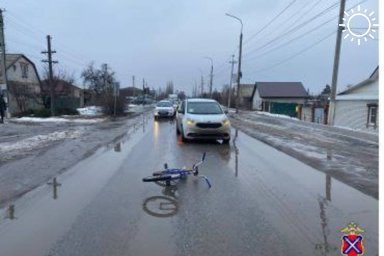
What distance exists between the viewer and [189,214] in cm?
654

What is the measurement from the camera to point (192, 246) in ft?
16.9

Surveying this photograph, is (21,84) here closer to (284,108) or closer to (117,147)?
(284,108)

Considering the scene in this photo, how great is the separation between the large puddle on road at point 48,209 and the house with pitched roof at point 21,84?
85.1 ft

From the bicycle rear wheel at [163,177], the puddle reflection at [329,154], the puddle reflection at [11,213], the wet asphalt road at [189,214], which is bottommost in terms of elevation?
the puddle reflection at [329,154]

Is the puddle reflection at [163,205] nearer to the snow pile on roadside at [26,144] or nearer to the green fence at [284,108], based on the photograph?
the snow pile on roadside at [26,144]

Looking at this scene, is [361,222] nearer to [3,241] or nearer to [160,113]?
[3,241]

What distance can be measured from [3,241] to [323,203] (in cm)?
476

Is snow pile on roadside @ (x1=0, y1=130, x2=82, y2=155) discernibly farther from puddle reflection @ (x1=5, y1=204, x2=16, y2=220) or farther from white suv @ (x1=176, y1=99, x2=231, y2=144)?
puddle reflection @ (x1=5, y1=204, x2=16, y2=220)

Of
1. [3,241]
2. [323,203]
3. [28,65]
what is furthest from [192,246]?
[28,65]

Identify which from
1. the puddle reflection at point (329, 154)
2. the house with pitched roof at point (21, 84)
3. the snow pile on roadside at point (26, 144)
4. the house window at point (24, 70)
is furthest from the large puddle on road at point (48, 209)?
the house window at point (24, 70)

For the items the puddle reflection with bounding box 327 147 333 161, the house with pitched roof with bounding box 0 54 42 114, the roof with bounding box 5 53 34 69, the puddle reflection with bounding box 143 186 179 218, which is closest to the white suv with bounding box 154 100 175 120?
the house with pitched roof with bounding box 0 54 42 114

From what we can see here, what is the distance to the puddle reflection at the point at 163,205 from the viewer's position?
662cm

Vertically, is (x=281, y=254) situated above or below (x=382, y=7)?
below

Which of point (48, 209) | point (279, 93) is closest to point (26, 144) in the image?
point (48, 209)
